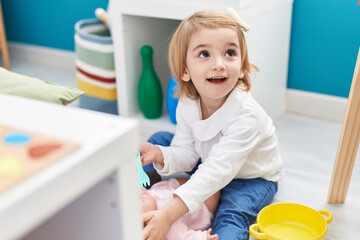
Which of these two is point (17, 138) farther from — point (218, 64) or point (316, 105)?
point (316, 105)

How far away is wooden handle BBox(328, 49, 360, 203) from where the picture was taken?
1.01 metres

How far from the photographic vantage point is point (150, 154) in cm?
111

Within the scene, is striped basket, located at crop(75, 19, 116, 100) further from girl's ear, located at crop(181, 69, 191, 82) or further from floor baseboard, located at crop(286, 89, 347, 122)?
floor baseboard, located at crop(286, 89, 347, 122)

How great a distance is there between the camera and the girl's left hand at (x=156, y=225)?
2.91 feet

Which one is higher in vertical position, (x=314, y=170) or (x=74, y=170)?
(x=74, y=170)

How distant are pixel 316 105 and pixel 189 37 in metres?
0.78

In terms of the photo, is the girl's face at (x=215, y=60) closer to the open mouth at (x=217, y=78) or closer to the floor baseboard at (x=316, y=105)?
the open mouth at (x=217, y=78)

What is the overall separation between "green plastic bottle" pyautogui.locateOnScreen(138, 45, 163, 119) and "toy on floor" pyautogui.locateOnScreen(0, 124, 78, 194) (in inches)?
43.6

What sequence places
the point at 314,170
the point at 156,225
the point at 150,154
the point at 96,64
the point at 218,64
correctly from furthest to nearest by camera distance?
the point at 96,64
the point at 314,170
the point at 150,154
the point at 218,64
the point at 156,225

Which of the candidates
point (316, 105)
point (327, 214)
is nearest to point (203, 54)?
point (327, 214)

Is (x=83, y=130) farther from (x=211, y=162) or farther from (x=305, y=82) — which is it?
(x=305, y=82)

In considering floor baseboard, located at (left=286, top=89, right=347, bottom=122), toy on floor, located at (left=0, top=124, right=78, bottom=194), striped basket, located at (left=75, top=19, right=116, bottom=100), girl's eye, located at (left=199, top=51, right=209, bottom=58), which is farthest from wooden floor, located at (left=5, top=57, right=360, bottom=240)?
toy on floor, located at (left=0, top=124, right=78, bottom=194)

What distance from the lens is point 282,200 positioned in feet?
3.88

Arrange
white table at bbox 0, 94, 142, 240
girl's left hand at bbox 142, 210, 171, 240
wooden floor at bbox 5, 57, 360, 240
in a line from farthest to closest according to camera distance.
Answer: wooden floor at bbox 5, 57, 360, 240 < girl's left hand at bbox 142, 210, 171, 240 < white table at bbox 0, 94, 142, 240
